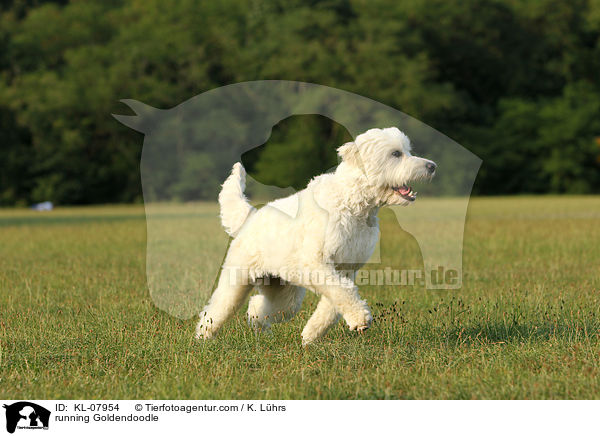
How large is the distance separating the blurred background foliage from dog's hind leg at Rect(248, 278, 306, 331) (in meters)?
36.0

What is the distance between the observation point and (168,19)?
51.1 meters

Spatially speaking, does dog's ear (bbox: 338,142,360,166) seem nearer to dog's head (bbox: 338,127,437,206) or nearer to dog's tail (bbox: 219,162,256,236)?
dog's head (bbox: 338,127,437,206)

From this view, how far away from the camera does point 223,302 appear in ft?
21.0

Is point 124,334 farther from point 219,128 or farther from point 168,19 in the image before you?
point 168,19

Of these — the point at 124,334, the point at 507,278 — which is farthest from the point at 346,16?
the point at 124,334

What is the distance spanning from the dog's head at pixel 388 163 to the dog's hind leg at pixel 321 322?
1.00 metres

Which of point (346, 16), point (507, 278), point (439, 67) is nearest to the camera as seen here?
point (507, 278)

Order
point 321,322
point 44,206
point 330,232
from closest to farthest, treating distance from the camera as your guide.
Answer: point 330,232 < point 321,322 < point 44,206

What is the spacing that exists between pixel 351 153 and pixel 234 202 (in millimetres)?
1288

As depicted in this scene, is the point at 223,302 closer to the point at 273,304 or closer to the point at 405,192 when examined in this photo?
the point at 273,304

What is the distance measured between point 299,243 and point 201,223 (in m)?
15.1

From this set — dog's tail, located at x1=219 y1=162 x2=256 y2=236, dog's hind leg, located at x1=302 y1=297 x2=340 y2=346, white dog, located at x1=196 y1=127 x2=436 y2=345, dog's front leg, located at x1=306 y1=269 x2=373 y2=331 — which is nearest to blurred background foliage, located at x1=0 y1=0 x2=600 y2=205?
dog's tail, located at x1=219 y1=162 x2=256 y2=236
